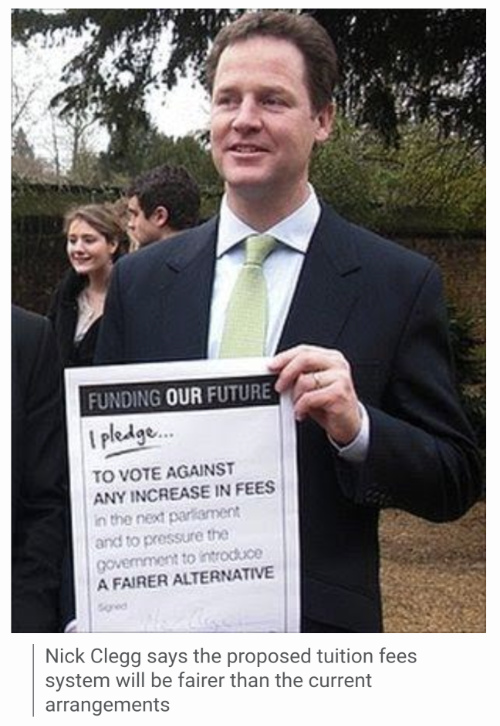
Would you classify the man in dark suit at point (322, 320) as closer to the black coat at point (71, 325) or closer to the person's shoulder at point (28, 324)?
the person's shoulder at point (28, 324)

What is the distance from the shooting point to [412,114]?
3.95 m

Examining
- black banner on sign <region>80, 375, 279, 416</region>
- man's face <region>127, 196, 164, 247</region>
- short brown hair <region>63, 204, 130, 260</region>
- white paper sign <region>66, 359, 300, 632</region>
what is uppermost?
short brown hair <region>63, 204, 130, 260</region>

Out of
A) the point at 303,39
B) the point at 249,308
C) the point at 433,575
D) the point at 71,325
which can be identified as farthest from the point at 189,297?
the point at 433,575

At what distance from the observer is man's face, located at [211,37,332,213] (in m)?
1.30

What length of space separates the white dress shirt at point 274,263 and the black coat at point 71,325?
0.88 metres

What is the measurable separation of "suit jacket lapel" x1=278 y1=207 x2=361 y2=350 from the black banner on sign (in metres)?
0.07

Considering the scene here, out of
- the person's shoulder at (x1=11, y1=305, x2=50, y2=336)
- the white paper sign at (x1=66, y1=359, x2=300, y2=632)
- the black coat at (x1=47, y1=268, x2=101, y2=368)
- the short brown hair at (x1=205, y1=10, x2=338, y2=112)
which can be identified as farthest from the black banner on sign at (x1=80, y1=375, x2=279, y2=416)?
the black coat at (x1=47, y1=268, x2=101, y2=368)

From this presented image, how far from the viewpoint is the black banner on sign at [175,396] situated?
131cm

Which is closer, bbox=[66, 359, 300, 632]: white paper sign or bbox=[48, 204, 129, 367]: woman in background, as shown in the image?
bbox=[66, 359, 300, 632]: white paper sign

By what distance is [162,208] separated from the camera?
249 cm

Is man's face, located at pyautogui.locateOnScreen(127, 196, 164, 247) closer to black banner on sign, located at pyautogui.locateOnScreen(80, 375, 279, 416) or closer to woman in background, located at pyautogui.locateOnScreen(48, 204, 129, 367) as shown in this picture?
woman in background, located at pyautogui.locateOnScreen(48, 204, 129, 367)

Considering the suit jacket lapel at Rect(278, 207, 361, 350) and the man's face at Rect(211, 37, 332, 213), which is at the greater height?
the man's face at Rect(211, 37, 332, 213)
